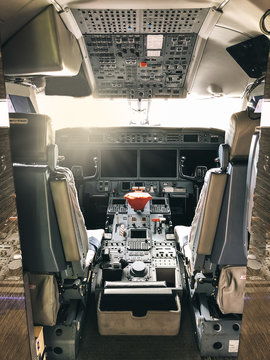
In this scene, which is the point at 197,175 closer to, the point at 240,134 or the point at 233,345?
the point at 240,134

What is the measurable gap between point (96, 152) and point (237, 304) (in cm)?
250

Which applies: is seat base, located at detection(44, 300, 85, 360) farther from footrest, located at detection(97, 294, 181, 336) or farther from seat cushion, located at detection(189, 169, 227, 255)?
seat cushion, located at detection(189, 169, 227, 255)

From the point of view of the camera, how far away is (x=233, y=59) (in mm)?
2250

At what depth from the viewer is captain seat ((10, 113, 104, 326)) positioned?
1.49 meters

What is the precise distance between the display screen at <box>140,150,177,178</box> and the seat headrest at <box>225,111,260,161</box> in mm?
1998

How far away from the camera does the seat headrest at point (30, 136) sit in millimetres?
1472

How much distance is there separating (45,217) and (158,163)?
2.26 m

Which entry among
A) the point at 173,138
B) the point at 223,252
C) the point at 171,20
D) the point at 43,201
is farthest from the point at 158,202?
the point at 171,20

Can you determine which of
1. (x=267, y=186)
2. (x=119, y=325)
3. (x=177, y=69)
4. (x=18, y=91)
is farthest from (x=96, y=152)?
(x=267, y=186)

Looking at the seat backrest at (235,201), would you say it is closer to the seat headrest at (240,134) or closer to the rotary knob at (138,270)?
the seat headrest at (240,134)

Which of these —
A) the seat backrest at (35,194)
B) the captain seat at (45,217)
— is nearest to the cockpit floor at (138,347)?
the captain seat at (45,217)

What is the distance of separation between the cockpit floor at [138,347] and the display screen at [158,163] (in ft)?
6.71

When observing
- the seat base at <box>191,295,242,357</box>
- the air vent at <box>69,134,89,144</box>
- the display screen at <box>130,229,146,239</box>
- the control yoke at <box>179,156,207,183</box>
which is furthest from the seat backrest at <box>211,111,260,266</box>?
the air vent at <box>69,134,89,144</box>

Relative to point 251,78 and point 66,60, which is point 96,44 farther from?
point 251,78
